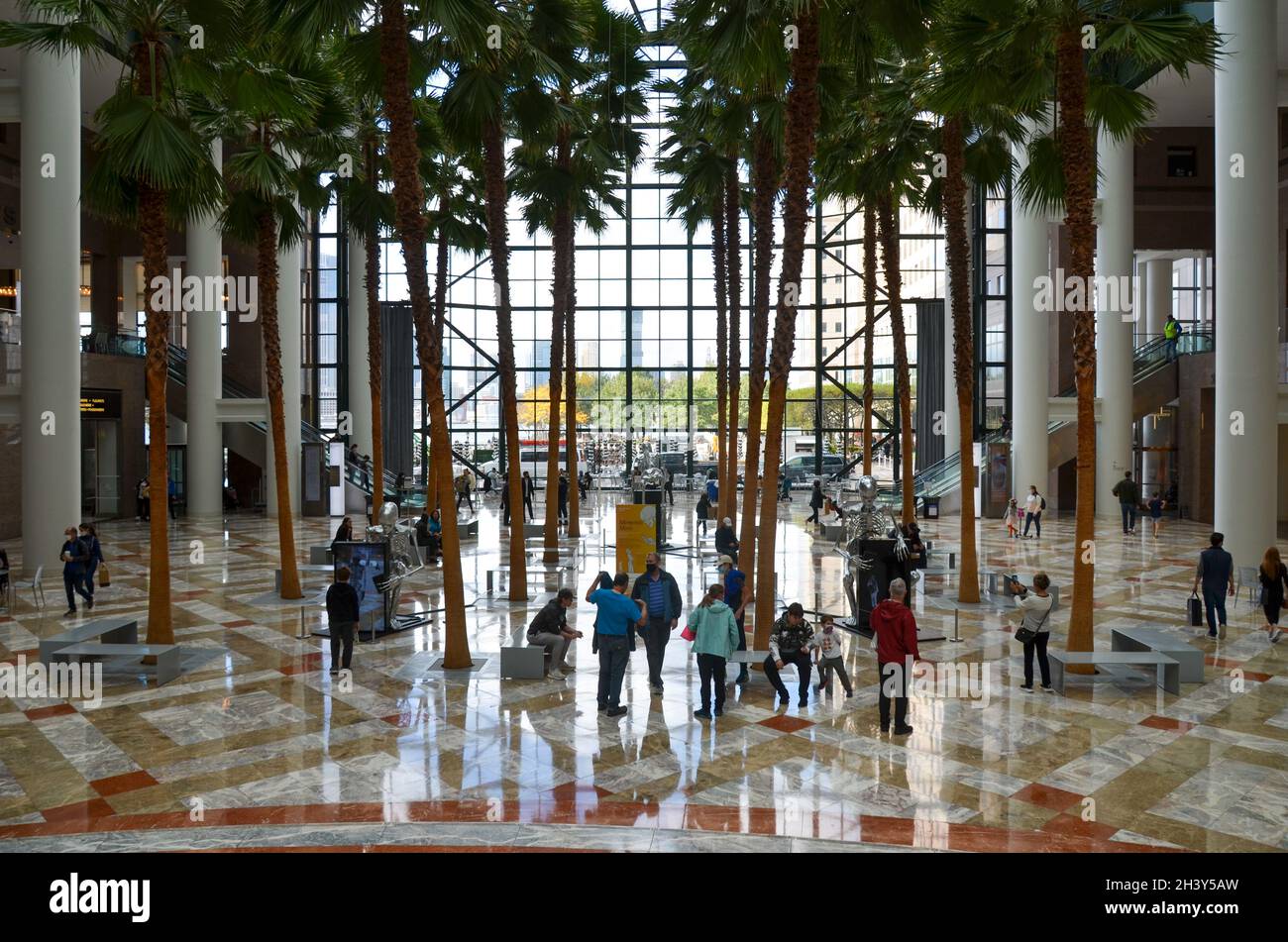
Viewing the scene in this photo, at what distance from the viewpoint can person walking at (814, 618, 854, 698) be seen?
10.8m

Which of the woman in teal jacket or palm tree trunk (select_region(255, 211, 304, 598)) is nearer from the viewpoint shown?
the woman in teal jacket

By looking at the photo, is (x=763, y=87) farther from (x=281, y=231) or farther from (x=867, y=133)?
(x=281, y=231)

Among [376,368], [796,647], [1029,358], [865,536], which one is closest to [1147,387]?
[1029,358]

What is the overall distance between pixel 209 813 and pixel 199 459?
94.1 ft

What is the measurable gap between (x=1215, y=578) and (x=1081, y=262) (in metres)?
5.28

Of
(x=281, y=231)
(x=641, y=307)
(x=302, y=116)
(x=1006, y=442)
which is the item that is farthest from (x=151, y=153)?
(x=641, y=307)

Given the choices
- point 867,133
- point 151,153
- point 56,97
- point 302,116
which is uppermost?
point 56,97

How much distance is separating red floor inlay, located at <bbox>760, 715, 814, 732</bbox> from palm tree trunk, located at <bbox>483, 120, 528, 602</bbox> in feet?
24.0

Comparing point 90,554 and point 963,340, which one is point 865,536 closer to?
point 963,340

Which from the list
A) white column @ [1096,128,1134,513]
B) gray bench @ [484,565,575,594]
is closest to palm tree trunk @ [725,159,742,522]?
gray bench @ [484,565,575,594]

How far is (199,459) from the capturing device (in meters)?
33.4

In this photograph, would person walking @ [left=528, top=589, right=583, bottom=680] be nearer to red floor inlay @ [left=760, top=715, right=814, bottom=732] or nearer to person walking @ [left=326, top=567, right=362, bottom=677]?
person walking @ [left=326, top=567, right=362, bottom=677]

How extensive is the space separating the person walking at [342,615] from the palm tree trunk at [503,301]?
464 centimetres

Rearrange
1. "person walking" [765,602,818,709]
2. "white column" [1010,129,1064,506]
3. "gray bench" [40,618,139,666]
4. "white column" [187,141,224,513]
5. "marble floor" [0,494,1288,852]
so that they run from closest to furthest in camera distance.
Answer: "marble floor" [0,494,1288,852] < "person walking" [765,602,818,709] < "gray bench" [40,618,139,666] < "white column" [1010,129,1064,506] < "white column" [187,141,224,513]
